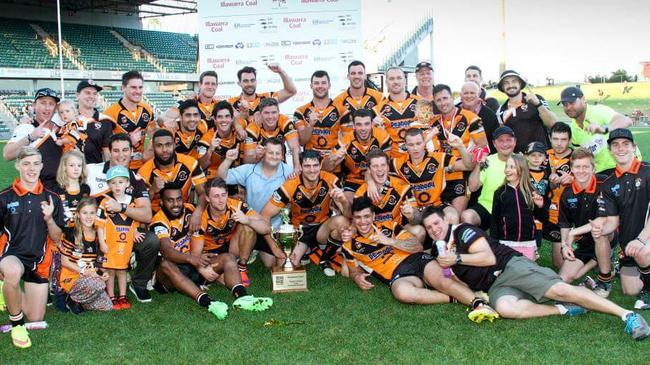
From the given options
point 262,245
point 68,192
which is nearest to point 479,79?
point 262,245

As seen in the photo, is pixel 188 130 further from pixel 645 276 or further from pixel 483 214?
pixel 645 276

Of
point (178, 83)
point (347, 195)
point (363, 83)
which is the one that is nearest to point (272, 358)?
point (347, 195)

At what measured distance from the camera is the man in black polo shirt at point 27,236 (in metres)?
4.19

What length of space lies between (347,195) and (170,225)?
176 centimetres

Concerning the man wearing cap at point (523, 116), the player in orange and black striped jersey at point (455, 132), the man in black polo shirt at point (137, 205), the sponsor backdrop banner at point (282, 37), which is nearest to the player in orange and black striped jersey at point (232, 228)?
the man in black polo shirt at point (137, 205)

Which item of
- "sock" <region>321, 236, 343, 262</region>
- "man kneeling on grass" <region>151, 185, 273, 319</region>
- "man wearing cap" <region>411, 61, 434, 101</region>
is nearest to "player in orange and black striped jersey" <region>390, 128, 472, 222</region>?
"sock" <region>321, 236, 343, 262</region>

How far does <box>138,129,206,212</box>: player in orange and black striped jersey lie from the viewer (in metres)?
5.57

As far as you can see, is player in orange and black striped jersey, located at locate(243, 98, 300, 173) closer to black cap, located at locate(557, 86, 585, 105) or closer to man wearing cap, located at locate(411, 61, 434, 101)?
man wearing cap, located at locate(411, 61, 434, 101)

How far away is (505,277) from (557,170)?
1.77 meters

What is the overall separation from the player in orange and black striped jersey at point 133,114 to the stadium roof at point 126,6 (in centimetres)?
3035

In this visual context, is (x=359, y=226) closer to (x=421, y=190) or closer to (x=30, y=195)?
(x=421, y=190)

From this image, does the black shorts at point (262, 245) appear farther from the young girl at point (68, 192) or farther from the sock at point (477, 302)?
the sock at point (477, 302)

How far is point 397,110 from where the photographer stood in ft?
21.7

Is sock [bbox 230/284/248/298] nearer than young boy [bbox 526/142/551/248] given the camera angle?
Yes
